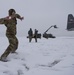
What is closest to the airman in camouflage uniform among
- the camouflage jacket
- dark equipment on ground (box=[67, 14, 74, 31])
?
the camouflage jacket

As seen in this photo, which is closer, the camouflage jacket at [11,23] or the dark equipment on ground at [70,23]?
A: the camouflage jacket at [11,23]

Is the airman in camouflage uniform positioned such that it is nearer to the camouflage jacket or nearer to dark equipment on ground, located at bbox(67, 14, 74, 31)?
the camouflage jacket

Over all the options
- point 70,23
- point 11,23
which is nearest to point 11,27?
point 11,23

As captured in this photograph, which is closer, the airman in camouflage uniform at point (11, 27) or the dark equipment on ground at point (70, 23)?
the airman in camouflage uniform at point (11, 27)

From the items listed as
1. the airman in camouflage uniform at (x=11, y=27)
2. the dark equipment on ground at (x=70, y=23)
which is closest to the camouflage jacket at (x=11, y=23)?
the airman in camouflage uniform at (x=11, y=27)

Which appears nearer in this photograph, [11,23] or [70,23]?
[11,23]

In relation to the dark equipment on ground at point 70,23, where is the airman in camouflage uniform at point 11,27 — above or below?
above

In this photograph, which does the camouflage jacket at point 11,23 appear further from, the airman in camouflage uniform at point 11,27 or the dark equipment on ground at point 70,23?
the dark equipment on ground at point 70,23

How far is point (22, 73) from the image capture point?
18.7ft

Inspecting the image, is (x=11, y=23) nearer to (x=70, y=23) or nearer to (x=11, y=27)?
(x=11, y=27)

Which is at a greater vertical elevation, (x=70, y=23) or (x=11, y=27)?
(x=11, y=27)

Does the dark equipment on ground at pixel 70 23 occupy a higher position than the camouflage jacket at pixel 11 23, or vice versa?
the camouflage jacket at pixel 11 23

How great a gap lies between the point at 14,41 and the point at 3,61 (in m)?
1.08

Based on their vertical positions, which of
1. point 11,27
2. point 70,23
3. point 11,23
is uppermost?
point 11,23
